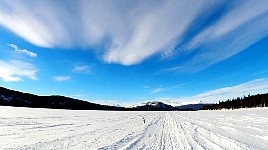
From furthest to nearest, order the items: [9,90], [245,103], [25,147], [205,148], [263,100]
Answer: [9,90] → [245,103] → [263,100] → [25,147] → [205,148]

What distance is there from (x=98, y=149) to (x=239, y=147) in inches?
223

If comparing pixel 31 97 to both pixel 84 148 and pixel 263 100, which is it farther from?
pixel 84 148

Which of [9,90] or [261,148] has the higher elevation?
[9,90]

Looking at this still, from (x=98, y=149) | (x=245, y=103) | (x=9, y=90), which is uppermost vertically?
(x=9, y=90)

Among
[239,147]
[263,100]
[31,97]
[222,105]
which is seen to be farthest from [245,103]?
[31,97]

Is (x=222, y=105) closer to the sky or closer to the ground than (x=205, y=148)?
closer to the sky

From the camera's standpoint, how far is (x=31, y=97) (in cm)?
17438

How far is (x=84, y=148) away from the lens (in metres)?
10.3

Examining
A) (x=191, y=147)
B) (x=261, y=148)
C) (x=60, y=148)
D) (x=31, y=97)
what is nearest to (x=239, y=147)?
(x=261, y=148)

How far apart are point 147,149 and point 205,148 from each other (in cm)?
234

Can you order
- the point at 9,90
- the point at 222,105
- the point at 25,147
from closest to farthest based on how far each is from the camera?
1. the point at 25,147
2. the point at 222,105
3. the point at 9,90

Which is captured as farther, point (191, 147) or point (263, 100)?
point (263, 100)

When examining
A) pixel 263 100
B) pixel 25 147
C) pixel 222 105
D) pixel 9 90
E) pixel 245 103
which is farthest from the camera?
pixel 9 90

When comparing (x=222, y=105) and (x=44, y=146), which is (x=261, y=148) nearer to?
(x=44, y=146)
